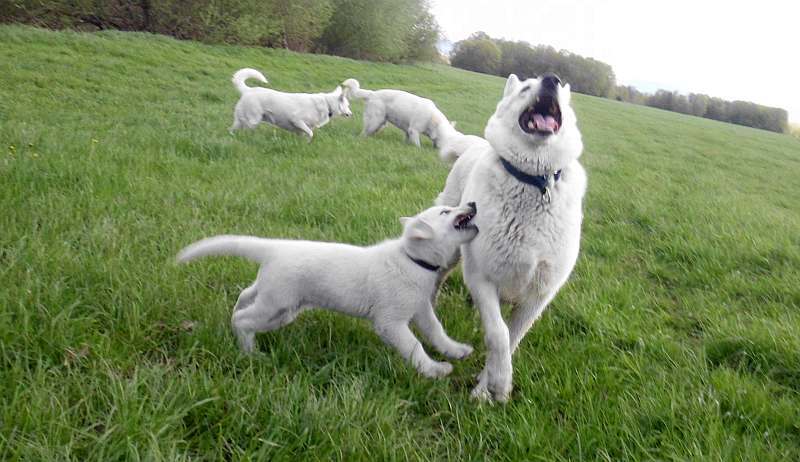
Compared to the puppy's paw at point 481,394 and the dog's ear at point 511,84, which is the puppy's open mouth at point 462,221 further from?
the dog's ear at point 511,84

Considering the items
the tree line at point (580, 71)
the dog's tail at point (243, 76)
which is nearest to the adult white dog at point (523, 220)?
the dog's tail at point (243, 76)

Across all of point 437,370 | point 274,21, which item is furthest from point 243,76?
point 274,21

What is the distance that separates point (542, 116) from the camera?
3070 mm

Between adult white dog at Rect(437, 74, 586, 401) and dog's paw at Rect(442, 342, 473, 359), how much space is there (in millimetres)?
183

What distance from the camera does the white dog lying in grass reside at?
2.69m

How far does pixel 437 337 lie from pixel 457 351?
0.44 ft

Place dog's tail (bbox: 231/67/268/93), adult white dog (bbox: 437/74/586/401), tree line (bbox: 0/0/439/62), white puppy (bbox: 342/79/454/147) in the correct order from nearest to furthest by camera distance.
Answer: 1. adult white dog (bbox: 437/74/586/401)
2. dog's tail (bbox: 231/67/268/93)
3. white puppy (bbox: 342/79/454/147)
4. tree line (bbox: 0/0/439/62)

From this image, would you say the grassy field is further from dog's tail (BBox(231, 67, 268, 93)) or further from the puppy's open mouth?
dog's tail (BBox(231, 67, 268, 93))

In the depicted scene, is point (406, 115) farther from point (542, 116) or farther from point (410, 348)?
point (410, 348)

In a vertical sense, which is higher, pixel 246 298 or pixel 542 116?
pixel 542 116

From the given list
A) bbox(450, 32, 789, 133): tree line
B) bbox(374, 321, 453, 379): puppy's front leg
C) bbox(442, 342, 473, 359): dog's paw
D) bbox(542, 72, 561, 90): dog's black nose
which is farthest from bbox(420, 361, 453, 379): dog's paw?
bbox(450, 32, 789, 133): tree line

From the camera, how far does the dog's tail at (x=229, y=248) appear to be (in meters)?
2.80

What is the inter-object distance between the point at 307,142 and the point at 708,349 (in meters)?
6.65

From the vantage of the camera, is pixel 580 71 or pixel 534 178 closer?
pixel 534 178
